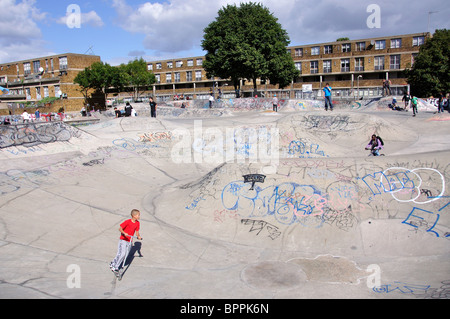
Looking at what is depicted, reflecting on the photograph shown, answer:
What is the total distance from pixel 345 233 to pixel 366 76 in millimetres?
60160

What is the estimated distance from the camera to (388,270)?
7359mm

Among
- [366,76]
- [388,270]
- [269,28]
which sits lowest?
[388,270]

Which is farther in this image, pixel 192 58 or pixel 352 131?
pixel 192 58

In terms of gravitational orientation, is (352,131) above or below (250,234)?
above

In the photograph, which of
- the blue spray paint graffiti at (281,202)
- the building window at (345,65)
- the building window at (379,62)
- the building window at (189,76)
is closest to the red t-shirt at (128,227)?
the blue spray paint graffiti at (281,202)

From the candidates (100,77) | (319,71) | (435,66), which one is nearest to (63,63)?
(100,77)

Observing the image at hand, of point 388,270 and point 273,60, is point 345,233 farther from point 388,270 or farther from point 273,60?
point 273,60

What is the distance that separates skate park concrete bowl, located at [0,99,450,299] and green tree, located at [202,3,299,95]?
2978 cm

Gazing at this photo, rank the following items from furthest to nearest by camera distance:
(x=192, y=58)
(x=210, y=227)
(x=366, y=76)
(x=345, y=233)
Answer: (x=192, y=58) → (x=366, y=76) → (x=210, y=227) → (x=345, y=233)

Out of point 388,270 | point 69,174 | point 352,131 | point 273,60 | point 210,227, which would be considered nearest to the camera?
point 388,270

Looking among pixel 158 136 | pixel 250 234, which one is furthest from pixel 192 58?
pixel 250 234

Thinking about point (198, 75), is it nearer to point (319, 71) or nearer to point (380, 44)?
point (319, 71)

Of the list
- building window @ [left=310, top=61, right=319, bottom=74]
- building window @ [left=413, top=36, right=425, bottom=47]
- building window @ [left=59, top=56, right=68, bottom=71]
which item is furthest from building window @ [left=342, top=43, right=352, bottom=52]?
building window @ [left=59, top=56, right=68, bottom=71]

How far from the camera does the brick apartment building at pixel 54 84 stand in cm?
6219
